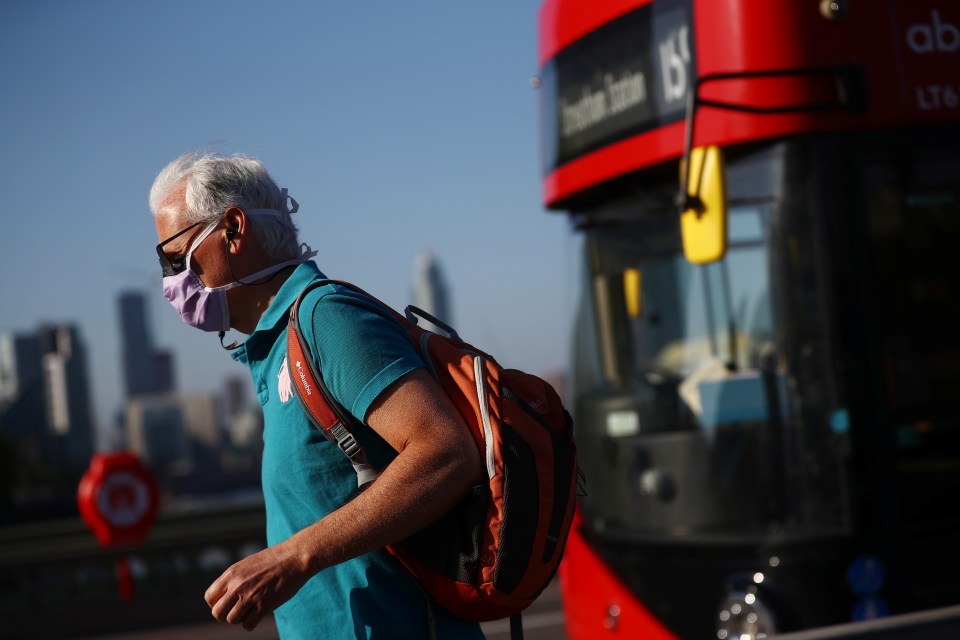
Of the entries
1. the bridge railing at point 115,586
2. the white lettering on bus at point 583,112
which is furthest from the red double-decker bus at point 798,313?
the bridge railing at point 115,586

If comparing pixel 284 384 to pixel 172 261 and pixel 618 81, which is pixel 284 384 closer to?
pixel 172 261

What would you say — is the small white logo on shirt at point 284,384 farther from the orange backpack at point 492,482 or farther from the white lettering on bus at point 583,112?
the white lettering on bus at point 583,112

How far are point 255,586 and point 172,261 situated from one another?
30.7 inches

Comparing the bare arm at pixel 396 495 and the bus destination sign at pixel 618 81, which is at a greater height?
the bus destination sign at pixel 618 81

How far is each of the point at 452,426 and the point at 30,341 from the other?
11930cm

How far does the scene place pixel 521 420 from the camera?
81.7 inches

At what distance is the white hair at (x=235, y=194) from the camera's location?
2365 mm

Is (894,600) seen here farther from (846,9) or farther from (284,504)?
(284,504)

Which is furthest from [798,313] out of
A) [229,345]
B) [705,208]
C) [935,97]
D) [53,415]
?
[53,415]

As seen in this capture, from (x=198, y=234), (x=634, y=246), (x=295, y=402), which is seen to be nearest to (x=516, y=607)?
(x=295, y=402)

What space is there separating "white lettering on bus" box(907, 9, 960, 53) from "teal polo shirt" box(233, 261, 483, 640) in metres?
3.40

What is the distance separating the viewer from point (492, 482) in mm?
2045

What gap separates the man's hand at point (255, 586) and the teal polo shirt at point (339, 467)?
0.20 m

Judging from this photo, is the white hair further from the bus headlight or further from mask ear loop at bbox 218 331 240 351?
the bus headlight
